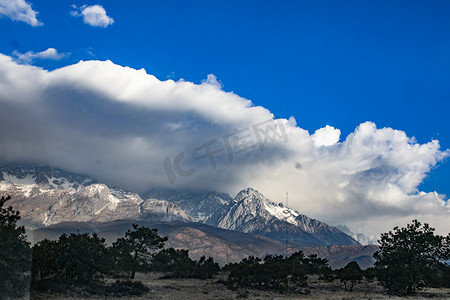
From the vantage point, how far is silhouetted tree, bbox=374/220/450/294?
188 ft

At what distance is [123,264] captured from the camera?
71.8m

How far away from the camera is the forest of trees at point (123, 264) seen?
1433 inches

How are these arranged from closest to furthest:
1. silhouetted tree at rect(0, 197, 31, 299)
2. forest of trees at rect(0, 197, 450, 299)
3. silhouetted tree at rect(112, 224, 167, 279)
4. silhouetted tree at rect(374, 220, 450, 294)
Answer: silhouetted tree at rect(0, 197, 31, 299) → forest of trees at rect(0, 197, 450, 299) → silhouetted tree at rect(374, 220, 450, 294) → silhouetted tree at rect(112, 224, 167, 279)

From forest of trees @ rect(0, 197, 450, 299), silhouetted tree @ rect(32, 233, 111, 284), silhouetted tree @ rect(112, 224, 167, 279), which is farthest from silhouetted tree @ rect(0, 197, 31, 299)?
silhouetted tree @ rect(112, 224, 167, 279)

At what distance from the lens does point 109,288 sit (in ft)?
172

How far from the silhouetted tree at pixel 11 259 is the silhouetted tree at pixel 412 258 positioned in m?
51.5

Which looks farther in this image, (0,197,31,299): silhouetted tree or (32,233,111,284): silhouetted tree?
(32,233,111,284): silhouetted tree

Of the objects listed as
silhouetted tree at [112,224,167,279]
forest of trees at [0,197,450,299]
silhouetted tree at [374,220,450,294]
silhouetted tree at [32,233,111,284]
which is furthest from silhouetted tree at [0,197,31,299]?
silhouetted tree at [374,220,450,294]

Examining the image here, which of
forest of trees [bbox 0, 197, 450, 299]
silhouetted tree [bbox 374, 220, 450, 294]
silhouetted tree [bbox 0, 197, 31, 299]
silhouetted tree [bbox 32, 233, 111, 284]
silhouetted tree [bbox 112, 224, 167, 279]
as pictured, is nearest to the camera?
silhouetted tree [bbox 0, 197, 31, 299]

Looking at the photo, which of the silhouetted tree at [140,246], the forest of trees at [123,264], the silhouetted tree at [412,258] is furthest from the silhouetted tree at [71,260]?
the silhouetted tree at [412,258]

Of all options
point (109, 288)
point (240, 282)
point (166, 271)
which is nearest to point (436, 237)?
point (240, 282)

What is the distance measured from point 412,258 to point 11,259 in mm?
56599

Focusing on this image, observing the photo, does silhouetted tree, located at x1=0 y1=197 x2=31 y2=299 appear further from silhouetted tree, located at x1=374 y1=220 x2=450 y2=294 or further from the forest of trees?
silhouetted tree, located at x1=374 y1=220 x2=450 y2=294

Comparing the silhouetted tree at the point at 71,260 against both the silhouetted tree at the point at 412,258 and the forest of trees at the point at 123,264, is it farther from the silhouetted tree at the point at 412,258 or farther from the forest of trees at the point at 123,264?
the silhouetted tree at the point at 412,258
